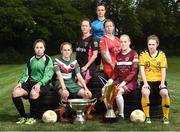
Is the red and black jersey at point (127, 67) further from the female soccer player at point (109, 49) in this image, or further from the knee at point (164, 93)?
the knee at point (164, 93)

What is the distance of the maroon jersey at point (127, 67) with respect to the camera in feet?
29.8

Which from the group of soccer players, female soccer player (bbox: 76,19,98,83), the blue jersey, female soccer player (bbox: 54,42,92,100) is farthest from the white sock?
the blue jersey

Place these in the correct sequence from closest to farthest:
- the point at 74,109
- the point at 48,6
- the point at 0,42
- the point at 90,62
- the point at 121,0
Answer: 1. the point at 74,109
2. the point at 90,62
3. the point at 0,42
4. the point at 48,6
5. the point at 121,0

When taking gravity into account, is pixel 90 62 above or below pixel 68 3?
below

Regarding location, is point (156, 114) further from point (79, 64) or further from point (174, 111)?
point (79, 64)

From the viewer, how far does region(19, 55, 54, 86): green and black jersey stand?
352 inches

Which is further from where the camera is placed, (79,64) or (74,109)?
(79,64)

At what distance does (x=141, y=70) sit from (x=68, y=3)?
176 ft

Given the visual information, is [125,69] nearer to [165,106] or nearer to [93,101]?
[93,101]

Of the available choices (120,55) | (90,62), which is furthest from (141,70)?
(90,62)

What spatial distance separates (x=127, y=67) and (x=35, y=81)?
5.90 feet

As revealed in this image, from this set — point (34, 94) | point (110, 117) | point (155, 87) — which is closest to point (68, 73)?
point (34, 94)

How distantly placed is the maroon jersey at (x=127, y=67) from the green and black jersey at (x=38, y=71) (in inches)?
51.7

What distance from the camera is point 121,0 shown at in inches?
2564
